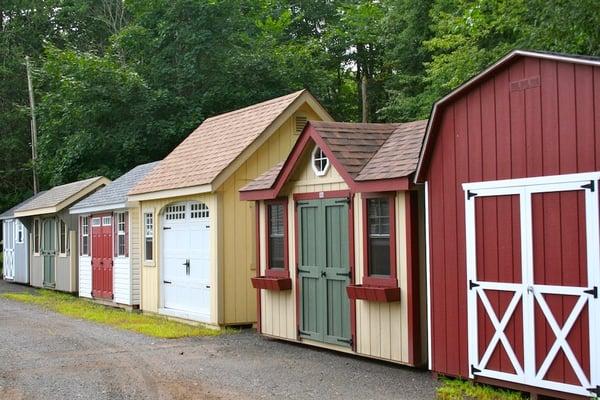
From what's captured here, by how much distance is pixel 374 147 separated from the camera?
11.0 meters

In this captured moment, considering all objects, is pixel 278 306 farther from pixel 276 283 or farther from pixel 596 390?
pixel 596 390

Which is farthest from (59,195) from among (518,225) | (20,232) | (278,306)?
(518,225)

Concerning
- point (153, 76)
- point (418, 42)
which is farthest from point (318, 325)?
point (153, 76)

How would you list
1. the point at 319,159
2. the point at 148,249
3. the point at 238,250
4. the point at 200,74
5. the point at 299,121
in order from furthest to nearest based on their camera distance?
the point at 200,74, the point at 148,249, the point at 299,121, the point at 238,250, the point at 319,159

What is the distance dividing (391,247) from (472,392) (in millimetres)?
2353

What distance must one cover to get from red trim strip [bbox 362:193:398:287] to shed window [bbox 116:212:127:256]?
9.46 metres

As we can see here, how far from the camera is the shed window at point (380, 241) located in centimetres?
982

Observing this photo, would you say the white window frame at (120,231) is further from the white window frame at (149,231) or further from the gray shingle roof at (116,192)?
the white window frame at (149,231)

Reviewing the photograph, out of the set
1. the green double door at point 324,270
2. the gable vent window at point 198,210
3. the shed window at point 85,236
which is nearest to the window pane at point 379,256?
the green double door at point 324,270

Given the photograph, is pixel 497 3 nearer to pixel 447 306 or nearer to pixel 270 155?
pixel 270 155

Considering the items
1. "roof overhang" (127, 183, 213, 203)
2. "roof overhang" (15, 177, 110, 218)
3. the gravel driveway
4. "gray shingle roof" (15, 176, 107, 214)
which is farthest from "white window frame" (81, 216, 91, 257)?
the gravel driveway

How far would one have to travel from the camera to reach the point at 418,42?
83.4 ft

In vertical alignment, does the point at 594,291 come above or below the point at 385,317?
above

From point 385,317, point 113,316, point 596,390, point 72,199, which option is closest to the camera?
point 596,390
